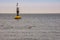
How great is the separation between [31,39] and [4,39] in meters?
1.23

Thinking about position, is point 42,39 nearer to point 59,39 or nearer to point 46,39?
point 46,39

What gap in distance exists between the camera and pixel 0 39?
6551mm

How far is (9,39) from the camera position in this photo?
664cm

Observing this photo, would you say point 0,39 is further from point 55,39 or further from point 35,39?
point 55,39
